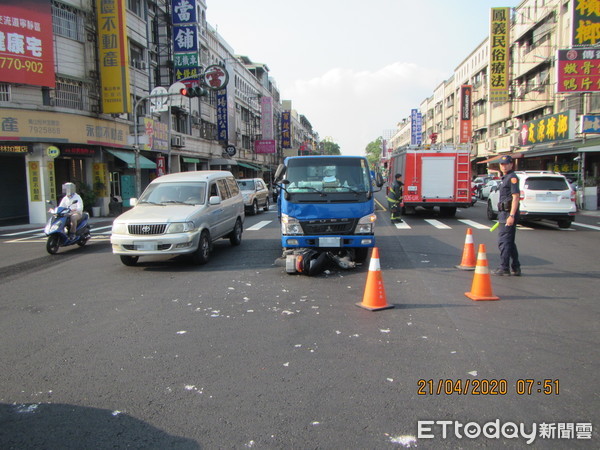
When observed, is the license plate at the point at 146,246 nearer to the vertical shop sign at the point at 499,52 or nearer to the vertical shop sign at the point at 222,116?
the vertical shop sign at the point at 499,52

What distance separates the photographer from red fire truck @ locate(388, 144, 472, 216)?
1861 centimetres

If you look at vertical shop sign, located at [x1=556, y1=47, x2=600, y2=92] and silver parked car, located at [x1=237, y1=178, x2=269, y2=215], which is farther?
silver parked car, located at [x1=237, y1=178, x2=269, y2=215]

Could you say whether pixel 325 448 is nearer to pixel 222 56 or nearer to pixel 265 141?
pixel 222 56

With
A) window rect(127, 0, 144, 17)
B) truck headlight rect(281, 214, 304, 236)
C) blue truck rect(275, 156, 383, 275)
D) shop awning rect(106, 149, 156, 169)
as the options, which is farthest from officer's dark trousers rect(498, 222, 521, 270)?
window rect(127, 0, 144, 17)

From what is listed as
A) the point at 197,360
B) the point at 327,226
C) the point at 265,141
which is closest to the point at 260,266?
the point at 327,226

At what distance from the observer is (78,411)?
3625mm

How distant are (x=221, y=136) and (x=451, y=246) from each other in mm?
36465

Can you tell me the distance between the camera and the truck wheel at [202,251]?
31.6ft

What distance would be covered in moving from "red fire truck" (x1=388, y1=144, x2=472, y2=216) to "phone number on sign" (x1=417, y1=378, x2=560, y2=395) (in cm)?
1530

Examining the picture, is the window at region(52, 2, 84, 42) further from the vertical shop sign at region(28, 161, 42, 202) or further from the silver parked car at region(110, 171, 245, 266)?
the silver parked car at region(110, 171, 245, 266)

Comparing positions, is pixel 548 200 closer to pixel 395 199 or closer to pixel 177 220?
pixel 395 199

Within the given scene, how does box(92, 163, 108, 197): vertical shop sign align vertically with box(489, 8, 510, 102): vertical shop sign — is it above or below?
below

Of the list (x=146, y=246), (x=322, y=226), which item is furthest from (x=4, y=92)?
(x=322, y=226)

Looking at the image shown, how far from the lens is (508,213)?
26.7ft
